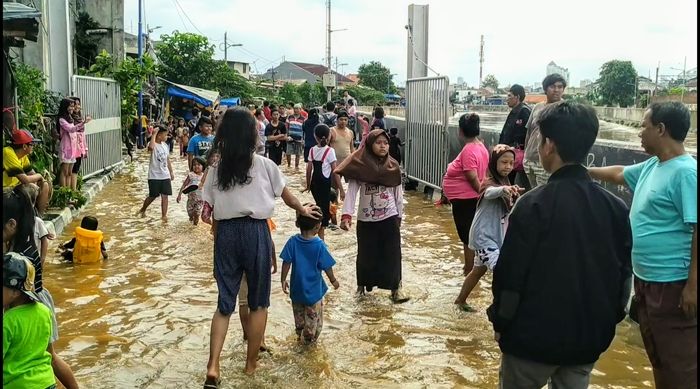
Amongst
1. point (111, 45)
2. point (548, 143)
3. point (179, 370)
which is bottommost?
point (179, 370)

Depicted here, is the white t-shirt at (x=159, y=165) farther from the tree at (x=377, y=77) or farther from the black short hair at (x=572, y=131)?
the tree at (x=377, y=77)

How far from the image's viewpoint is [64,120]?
37.4ft

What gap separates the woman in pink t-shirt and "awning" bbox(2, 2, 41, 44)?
526 centimetres

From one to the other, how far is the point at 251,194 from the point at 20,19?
17.4 feet

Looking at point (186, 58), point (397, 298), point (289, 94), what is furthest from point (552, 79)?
point (289, 94)

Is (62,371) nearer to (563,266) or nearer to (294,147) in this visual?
(563,266)

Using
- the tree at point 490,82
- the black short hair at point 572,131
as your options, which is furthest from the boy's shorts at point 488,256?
the tree at point 490,82

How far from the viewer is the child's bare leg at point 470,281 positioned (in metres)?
5.97

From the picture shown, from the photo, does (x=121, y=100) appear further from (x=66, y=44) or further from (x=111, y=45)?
(x=111, y=45)

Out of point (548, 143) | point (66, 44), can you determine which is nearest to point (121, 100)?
point (66, 44)

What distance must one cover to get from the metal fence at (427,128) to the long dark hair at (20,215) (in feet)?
30.1

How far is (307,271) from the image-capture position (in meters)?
5.15

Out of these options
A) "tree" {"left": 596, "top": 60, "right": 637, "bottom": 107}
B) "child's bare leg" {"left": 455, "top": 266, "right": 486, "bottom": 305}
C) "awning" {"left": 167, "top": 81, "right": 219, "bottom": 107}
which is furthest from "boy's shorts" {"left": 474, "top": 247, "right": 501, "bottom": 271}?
"tree" {"left": 596, "top": 60, "right": 637, "bottom": 107}

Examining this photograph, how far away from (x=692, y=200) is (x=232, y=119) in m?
2.74
